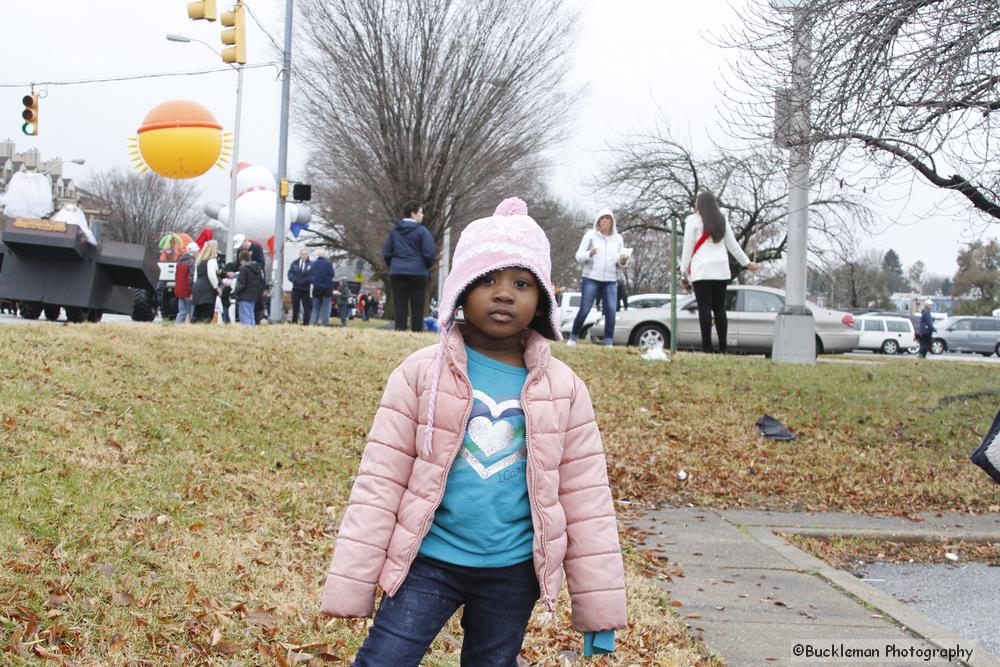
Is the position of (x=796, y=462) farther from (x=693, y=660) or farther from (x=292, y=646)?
(x=292, y=646)

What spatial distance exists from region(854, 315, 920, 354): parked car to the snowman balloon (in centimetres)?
2393

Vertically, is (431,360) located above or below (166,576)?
above

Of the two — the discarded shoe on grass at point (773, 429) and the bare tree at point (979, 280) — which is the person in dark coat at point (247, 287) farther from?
the bare tree at point (979, 280)

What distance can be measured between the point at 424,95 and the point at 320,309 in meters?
6.00

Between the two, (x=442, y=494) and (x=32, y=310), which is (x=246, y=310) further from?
(x=442, y=494)

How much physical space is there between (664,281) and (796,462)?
5960cm

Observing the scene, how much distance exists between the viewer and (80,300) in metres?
13.2

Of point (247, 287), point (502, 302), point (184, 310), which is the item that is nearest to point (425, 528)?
point (502, 302)

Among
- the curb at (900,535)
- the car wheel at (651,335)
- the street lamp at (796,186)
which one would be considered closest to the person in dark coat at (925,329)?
the car wheel at (651,335)

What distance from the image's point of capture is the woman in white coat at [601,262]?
12.4 meters

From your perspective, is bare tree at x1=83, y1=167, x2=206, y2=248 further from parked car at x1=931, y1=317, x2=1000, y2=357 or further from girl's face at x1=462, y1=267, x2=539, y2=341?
girl's face at x1=462, y1=267, x2=539, y2=341

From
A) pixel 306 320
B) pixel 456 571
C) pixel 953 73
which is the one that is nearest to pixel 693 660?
pixel 456 571

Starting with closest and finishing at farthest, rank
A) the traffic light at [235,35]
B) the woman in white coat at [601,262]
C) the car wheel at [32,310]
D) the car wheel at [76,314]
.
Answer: the woman in white coat at [601,262], the car wheel at [76,314], the car wheel at [32,310], the traffic light at [235,35]

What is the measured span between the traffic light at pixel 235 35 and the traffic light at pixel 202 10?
2.47 feet
